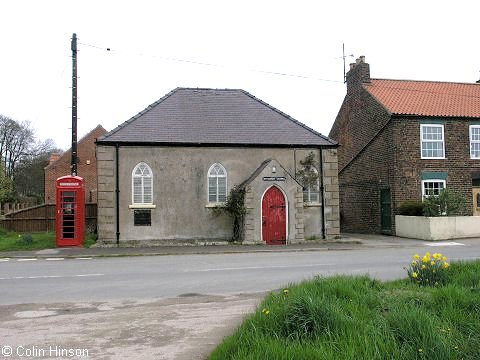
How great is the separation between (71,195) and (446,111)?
2004cm

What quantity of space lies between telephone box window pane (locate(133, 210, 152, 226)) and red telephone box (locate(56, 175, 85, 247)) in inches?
90.6

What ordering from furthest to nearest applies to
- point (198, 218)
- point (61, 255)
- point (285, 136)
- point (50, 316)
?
point (285, 136) < point (198, 218) < point (61, 255) < point (50, 316)

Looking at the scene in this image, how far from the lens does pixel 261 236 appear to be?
20.3m

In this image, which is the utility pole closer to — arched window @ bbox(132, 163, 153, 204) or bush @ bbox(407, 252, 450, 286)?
arched window @ bbox(132, 163, 153, 204)

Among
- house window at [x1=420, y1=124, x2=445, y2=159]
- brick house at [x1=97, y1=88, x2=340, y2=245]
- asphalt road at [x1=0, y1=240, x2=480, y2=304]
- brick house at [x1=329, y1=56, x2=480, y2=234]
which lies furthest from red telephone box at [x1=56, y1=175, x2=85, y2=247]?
house window at [x1=420, y1=124, x2=445, y2=159]

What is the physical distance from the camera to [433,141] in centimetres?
2439

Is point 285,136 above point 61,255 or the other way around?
above

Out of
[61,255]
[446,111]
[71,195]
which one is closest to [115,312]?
[61,255]

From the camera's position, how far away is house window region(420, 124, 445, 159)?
2427 cm

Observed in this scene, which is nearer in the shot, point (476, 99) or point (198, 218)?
point (198, 218)

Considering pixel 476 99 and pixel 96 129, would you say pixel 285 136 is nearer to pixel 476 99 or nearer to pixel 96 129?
pixel 476 99

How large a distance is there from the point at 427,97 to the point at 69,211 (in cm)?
2077

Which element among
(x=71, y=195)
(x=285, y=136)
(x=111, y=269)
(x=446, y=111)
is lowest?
(x=111, y=269)

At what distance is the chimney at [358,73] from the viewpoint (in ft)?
90.7
